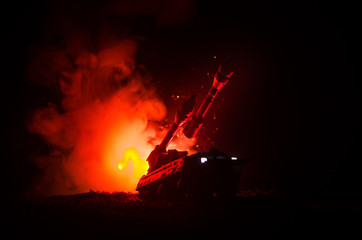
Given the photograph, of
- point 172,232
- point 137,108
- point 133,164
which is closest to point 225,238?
point 172,232

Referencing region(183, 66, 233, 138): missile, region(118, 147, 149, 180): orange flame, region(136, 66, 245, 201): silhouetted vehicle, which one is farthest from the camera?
region(118, 147, 149, 180): orange flame

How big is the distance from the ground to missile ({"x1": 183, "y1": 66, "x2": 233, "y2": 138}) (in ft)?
15.1

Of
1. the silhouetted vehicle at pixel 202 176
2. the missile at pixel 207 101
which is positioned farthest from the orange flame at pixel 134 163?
the silhouetted vehicle at pixel 202 176

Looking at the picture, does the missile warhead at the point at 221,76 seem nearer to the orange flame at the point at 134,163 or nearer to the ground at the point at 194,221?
the ground at the point at 194,221

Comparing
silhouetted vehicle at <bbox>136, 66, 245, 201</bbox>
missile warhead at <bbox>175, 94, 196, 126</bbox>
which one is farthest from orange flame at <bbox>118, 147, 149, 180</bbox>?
silhouetted vehicle at <bbox>136, 66, 245, 201</bbox>

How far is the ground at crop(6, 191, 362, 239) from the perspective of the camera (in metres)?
7.08

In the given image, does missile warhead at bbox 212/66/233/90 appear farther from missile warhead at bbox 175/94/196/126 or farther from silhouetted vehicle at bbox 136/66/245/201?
missile warhead at bbox 175/94/196/126

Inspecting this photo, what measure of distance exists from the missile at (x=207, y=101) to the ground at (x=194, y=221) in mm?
4597

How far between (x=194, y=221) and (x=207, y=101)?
20.5 feet

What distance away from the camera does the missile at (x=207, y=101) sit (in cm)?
1180

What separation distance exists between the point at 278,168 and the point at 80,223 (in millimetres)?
14663

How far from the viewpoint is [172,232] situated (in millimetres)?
7223

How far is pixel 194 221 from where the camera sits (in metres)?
8.03

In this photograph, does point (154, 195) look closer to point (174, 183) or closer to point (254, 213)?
point (174, 183)
